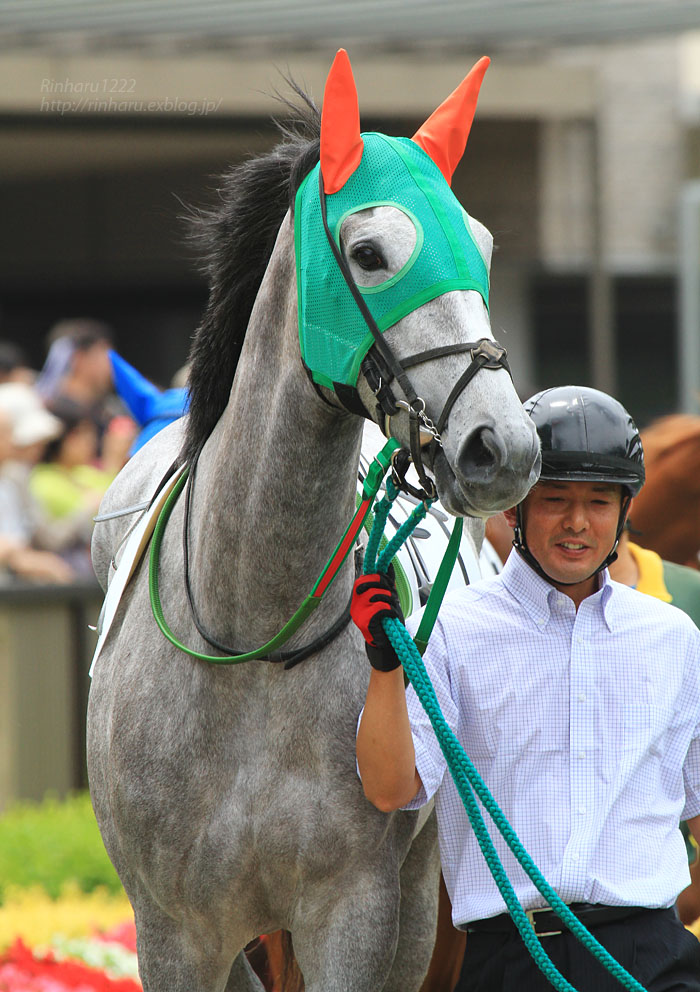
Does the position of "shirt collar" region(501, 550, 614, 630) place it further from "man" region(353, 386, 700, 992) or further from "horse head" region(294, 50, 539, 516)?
"horse head" region(294, 50, 539, 516)

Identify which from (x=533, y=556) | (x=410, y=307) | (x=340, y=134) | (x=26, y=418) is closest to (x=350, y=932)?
(x=533, y=556)

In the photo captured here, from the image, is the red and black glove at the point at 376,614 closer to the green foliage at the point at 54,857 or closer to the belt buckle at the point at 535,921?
the belt buckle at the point at 535,921

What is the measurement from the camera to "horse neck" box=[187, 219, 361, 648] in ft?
8.48

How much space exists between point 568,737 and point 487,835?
0.87ft

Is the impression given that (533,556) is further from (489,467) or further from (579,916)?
(579,916)

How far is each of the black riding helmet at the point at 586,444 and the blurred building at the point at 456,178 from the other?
23.6ft

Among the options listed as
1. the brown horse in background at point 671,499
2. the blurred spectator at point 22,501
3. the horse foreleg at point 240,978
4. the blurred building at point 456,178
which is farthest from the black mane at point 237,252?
the blurred building at point 456,178

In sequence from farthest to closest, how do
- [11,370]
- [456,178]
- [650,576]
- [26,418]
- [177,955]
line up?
[456,178], [11,370], [26,418], [650,576], [177,955]

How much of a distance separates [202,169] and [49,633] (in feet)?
23.1

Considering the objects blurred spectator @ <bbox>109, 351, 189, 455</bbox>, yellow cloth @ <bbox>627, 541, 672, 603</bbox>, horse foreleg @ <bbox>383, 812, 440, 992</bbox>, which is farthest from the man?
blurred spectator @ <bbox>109, 351, 189, 455</bbox>

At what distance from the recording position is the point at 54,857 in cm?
587

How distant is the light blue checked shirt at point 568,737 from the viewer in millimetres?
2514

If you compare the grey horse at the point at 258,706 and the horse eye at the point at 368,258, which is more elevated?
the horse eye at the point at 368,258

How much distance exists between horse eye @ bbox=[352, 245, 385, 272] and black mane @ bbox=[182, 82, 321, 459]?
0.38 metres
